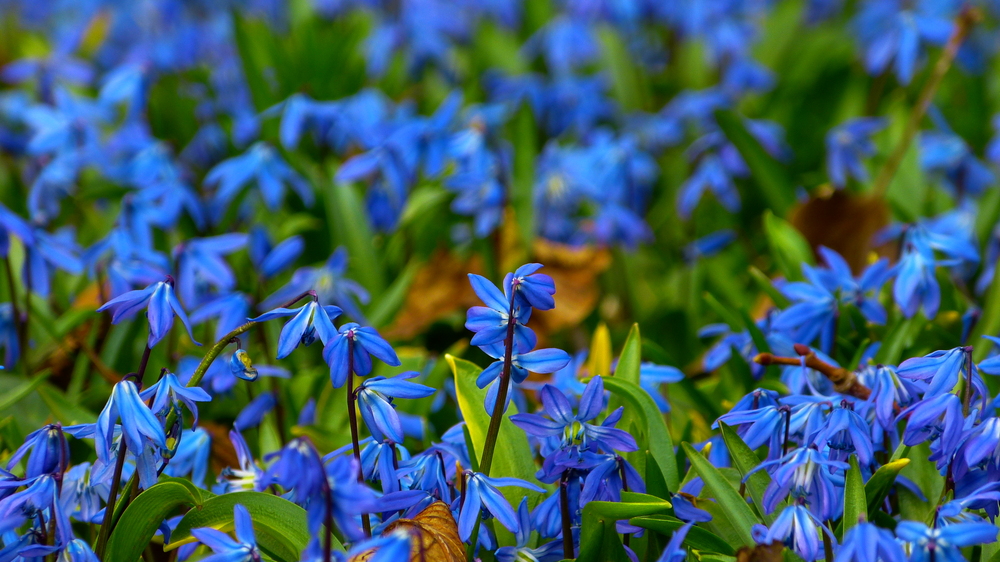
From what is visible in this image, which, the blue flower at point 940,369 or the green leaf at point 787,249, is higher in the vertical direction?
the blue flower at point 940,369

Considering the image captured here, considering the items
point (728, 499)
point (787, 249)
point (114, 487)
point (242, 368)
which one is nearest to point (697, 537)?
point (728, 499)

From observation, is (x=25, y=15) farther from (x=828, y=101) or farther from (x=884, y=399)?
(x=884, y=399)

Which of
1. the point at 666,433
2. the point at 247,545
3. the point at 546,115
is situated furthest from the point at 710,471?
the point at 546,115

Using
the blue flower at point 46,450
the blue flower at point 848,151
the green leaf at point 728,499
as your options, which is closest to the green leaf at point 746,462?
the green leaf at point 728,499

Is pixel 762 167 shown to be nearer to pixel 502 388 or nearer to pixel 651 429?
pixel 651 429

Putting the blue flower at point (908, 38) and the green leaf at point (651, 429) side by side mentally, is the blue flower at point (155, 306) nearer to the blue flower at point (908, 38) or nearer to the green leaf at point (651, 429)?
the green leaf at point (651, 429)

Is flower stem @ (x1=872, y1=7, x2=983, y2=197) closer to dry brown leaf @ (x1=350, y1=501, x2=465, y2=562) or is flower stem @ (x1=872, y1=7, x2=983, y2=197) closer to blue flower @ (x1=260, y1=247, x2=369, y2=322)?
blue flower @ (x1=260, y1=247, x2=369, y2=322)
